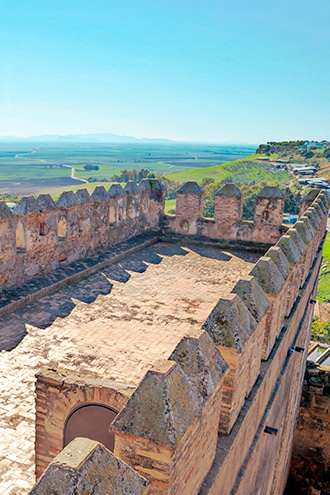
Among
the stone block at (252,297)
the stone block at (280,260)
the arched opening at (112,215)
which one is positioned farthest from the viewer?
the arched opening at (112,215)

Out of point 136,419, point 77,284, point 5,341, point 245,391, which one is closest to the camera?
point 136,419

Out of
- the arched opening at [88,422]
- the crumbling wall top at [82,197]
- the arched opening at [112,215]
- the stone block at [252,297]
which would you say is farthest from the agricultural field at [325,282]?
the arched opening at [88,422]

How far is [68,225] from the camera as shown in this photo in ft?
31.8

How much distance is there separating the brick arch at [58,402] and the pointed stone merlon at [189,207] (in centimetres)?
858

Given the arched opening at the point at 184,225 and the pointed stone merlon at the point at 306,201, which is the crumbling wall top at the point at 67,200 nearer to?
the arched opening at the point at 184,225

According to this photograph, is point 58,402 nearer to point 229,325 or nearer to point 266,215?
point 229,325

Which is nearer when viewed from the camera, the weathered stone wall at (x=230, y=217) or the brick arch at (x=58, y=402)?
the brick arch at (x=58, y=402)

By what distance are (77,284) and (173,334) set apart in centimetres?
274

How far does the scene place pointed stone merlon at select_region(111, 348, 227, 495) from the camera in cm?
286

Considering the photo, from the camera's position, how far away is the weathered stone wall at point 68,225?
8273 mm

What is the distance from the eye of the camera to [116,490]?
2359 mm

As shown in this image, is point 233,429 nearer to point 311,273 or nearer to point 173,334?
point 173,334

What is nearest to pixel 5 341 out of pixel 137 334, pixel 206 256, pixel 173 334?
pixel 137 334

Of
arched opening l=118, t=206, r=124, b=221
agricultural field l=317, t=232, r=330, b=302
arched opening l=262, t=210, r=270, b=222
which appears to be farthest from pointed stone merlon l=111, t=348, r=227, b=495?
agricultural field l=317, t=232, r=330, b=302
